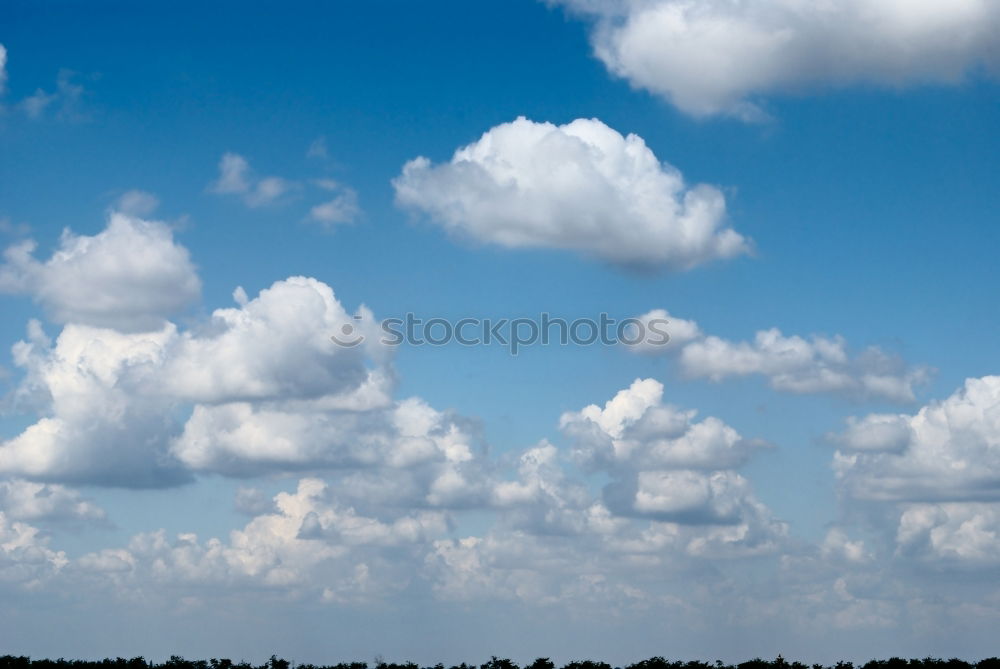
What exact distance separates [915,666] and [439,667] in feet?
241

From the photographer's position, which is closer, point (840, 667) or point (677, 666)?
point (840, 667)

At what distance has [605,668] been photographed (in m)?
176

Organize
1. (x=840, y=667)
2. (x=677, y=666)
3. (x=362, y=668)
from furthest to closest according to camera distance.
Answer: (x=362, y=668) → (x=677, y=666) → (x=840, y=667)

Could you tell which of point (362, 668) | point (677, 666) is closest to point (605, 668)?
point (677, 666)

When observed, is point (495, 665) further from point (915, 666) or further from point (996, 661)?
point (996, 661)

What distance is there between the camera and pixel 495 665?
17912 cm

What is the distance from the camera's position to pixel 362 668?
192875mm

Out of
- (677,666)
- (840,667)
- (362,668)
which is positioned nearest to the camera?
(840,667)

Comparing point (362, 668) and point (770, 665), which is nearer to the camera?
point (770, 665)

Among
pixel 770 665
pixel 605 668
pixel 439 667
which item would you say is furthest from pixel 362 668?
pixel 770 665

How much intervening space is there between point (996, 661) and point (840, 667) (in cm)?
2273

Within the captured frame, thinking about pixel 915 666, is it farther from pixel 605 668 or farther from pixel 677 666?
pixel 605 668

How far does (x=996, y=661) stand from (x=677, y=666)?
45997 millimetres

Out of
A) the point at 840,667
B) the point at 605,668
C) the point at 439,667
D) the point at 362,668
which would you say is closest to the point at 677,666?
the point at 605,668
